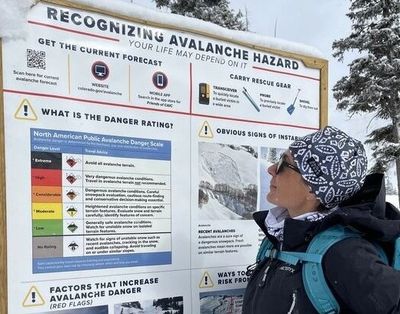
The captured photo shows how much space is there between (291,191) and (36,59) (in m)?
1.15

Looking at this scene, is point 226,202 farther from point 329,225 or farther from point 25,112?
point 25,112

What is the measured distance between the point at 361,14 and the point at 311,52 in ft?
78.3

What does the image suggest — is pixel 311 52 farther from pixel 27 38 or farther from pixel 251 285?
pixel 27 38

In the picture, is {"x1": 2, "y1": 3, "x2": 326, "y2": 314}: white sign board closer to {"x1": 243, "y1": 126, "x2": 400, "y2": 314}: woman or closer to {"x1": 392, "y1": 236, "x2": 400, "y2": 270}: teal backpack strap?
{"x1": 243, "y1": 126, "x2": 400, "y2": 314}: woman

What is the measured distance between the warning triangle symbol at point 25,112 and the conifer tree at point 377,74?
2282 cm

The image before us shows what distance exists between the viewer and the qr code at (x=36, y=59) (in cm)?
208

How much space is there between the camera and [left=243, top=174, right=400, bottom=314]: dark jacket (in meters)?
1.82

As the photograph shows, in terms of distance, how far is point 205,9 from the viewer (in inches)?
690

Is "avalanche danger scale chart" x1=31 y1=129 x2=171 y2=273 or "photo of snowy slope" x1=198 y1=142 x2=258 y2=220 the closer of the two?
"avalanche danger scale chart" x1=31 y1=129 x2=171 y2=273

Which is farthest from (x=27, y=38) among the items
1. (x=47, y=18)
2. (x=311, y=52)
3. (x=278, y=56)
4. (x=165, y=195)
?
(x=311, y=52)

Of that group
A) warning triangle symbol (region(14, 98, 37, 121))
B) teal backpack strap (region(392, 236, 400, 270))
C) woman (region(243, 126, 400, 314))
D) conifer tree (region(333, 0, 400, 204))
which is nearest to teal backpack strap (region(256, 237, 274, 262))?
woman (region(243, 126, 400, 314))

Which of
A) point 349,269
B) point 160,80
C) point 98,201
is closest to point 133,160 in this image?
point 98,201

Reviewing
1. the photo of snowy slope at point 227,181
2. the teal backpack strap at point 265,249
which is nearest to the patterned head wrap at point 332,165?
the teal backpack strap at point 265,249

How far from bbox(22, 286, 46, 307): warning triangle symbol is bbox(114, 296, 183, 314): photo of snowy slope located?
333 millimetres
